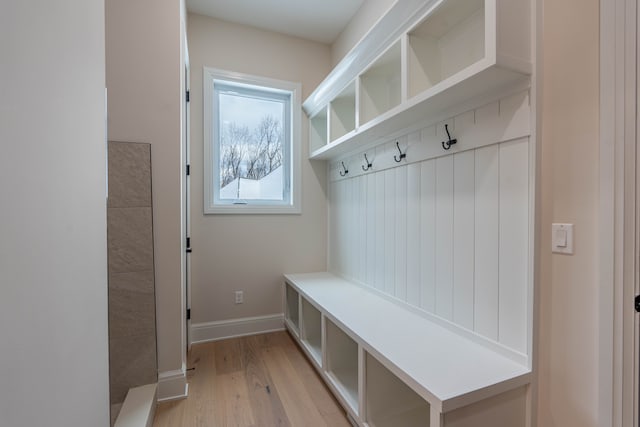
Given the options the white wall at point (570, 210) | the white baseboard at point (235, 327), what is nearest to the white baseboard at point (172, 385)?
the white baseboard at point (235, 327)

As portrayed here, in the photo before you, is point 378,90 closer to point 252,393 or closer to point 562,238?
point 562,238

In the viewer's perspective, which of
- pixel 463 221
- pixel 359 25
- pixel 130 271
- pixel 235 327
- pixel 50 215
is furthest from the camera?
pixel 235 327

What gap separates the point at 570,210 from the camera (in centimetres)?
112

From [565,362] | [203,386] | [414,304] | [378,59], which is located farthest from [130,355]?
[378,59]

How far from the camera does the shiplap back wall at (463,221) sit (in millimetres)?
1261

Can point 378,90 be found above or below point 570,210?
above

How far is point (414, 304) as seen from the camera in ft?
6.10

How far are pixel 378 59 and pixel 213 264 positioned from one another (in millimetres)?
2141

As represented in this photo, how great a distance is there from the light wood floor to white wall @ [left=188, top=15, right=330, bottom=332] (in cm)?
46

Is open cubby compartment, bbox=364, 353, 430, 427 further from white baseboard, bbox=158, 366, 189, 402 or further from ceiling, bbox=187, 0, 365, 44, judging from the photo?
ceiling, bbox=187, 0, 365, 44

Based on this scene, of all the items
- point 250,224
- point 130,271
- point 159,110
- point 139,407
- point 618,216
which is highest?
point 159,110

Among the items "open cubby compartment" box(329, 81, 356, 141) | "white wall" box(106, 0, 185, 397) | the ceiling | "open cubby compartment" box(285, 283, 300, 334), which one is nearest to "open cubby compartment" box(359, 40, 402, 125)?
"open cubby compartment" box(329, 81, 356, 141)

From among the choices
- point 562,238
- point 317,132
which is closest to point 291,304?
point 317,132

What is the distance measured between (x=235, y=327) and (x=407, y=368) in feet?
6.50
